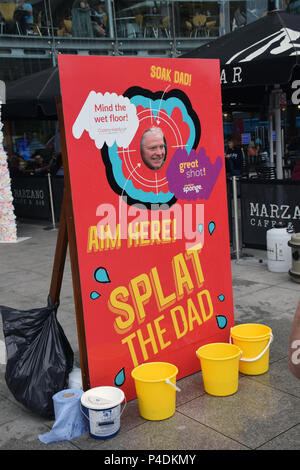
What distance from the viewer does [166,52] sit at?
22484 millimetres

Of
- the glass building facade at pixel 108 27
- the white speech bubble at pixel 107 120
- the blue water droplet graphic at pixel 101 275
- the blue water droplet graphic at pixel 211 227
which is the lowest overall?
the blue water droplet graphic at pixel 101 275

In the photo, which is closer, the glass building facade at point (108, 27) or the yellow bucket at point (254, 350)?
the yellow bucket at point (254, 350)

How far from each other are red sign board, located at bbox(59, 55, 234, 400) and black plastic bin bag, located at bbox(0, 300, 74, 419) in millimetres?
311

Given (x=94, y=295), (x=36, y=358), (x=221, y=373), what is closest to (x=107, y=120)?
(x=94, y=295)

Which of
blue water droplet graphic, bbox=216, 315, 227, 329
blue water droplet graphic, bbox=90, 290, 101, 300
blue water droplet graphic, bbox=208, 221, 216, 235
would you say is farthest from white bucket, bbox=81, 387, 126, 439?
blue water droplet graphic, bbox=208, 221, 216, 235

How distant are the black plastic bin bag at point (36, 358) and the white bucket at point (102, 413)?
1.12 ft

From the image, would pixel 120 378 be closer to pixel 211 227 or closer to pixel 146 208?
pixel 146 208

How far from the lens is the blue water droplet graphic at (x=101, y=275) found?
3709mm

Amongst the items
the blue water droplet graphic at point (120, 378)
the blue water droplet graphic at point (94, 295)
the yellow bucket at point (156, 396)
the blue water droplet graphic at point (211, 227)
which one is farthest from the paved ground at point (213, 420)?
the blue water droplet graphic at point (211, 227)

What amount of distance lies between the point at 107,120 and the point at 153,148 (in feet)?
1.50

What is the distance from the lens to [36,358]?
3850 mm

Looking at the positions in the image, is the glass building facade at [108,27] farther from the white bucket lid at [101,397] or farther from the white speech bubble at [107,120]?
the white bucket lid at [101,397]

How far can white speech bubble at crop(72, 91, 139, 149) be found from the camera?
3.51 m
